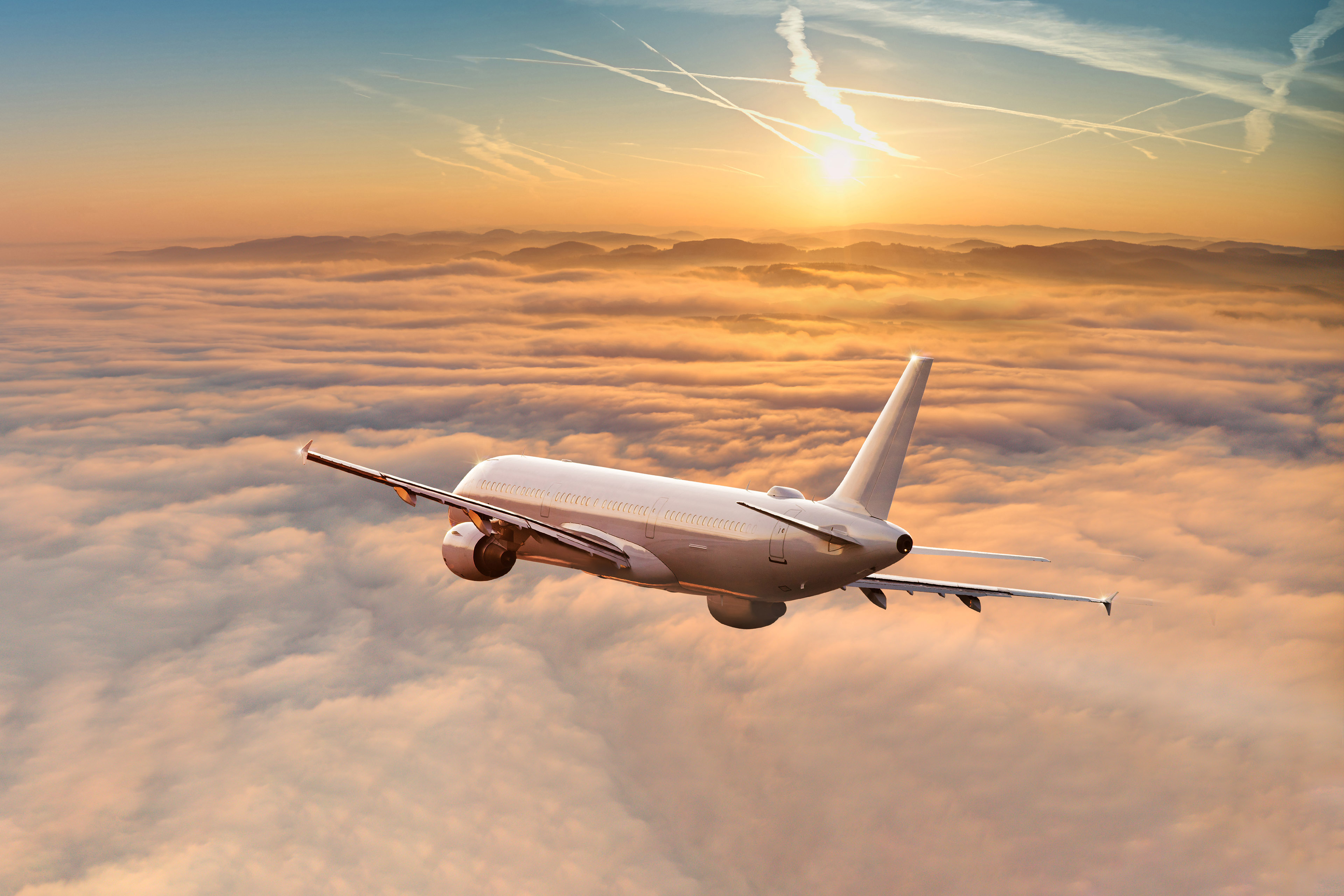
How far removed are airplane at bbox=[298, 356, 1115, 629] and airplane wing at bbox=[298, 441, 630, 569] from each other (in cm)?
8

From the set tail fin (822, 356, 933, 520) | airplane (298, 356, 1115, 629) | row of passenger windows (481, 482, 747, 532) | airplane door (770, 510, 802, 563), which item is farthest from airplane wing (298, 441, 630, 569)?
tail fin (822, 356, 933, 520)

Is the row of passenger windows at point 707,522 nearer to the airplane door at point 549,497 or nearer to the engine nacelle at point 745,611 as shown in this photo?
the engine nacelle at point 745,611

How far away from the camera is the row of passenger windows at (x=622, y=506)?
47344 millimetres

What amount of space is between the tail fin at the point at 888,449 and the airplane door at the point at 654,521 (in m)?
9.62

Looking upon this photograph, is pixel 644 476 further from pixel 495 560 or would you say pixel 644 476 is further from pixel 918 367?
pixel 918 367

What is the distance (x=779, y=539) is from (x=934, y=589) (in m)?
7.34

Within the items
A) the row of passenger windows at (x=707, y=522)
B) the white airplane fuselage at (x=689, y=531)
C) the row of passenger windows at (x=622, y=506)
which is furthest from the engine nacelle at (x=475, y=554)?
the row of passenger windows at (x=707, y=522)

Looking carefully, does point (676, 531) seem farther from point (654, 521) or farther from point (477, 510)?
point (477, 510)

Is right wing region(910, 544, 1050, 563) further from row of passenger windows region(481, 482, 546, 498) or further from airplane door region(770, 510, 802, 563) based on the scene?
row of passenger windows region(481, 482, 546, 498)

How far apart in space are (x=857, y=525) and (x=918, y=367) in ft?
22.4

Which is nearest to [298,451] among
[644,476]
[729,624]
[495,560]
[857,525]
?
[495,560]

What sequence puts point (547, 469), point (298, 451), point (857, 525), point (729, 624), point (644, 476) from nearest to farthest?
1. point (857, 525)
2. point (298, 451)
3. point (729, 624)
4. point (644, 476)
5. point (547, 469)

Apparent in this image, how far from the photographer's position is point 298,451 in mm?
45906

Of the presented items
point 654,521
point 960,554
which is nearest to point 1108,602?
point 960,554
